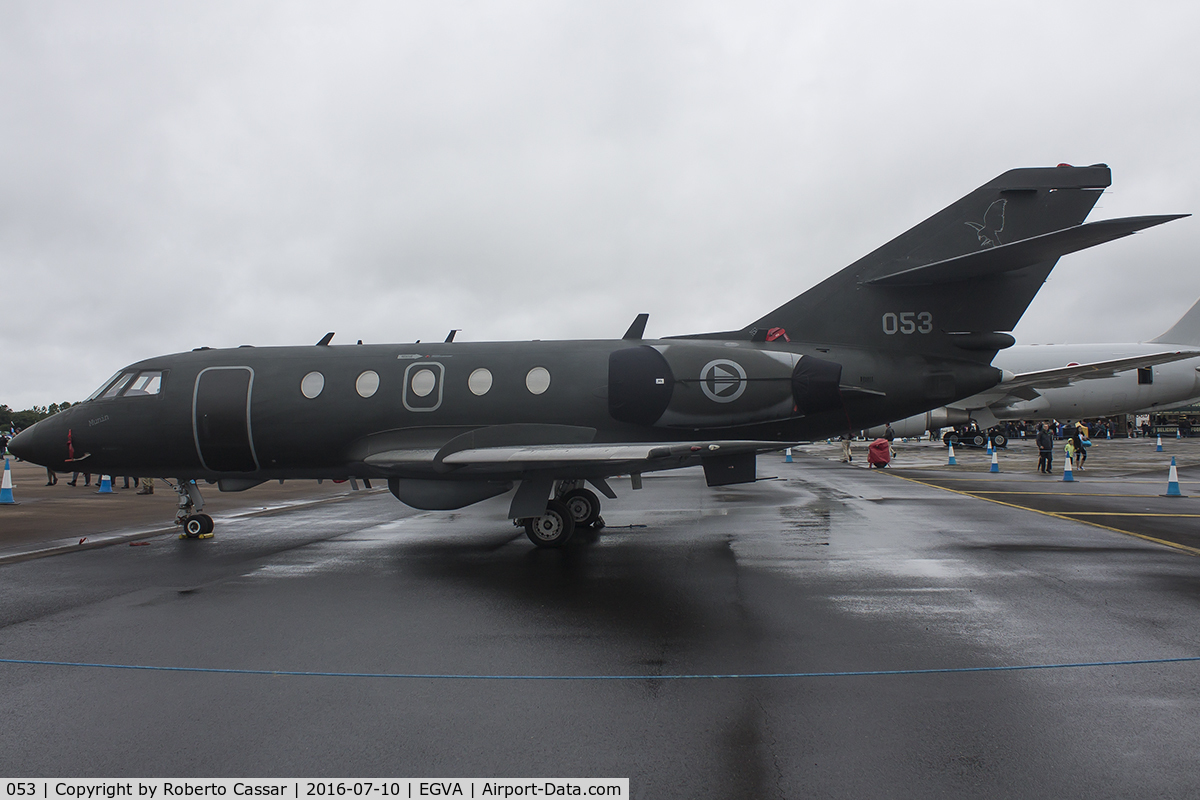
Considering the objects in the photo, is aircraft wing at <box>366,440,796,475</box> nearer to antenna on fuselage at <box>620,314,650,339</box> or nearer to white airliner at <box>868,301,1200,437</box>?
antenna on fuselage at <box>620,314,650,339</box>

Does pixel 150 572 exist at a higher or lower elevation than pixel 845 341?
lower

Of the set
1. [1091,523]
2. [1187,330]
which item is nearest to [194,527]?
[1091,523]

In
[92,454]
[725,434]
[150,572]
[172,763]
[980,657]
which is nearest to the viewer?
[172,763]

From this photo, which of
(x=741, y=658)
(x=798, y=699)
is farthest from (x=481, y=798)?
(x=741, y=658)

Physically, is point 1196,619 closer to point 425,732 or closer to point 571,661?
point 571,661

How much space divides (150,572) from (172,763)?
6.26m

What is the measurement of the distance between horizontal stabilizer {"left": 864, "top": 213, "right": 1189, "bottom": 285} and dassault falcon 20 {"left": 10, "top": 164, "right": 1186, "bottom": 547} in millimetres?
58

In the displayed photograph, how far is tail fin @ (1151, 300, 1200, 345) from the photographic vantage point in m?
36.2

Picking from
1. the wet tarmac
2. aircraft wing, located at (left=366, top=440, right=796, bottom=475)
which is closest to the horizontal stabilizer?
aircraft wing, located at (left=366, top=440, right=796, bottom=475)

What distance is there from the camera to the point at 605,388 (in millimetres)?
10086

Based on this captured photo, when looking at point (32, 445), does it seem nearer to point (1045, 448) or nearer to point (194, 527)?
point (194, 527)

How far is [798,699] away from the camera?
170 inches

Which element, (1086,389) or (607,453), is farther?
(1086,389)

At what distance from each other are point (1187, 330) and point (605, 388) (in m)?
42.2
